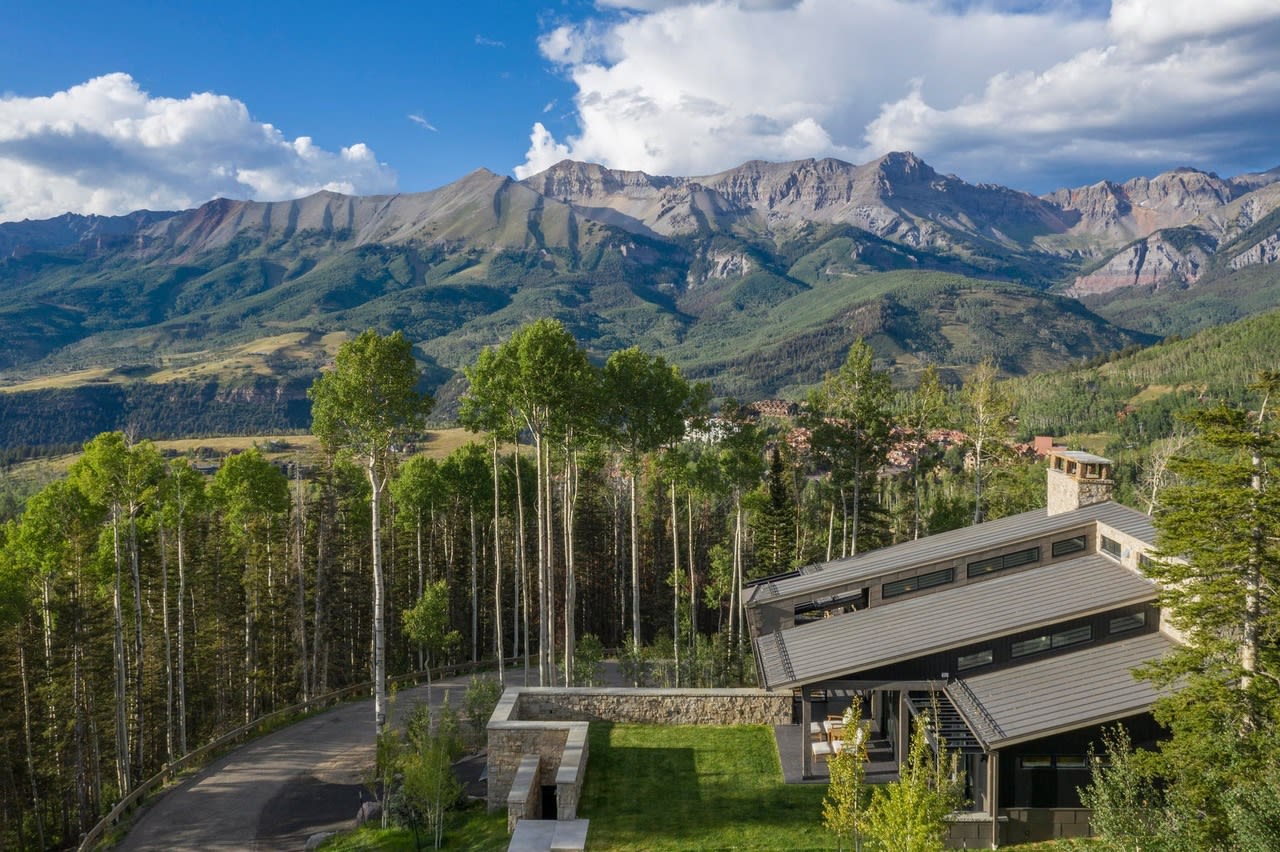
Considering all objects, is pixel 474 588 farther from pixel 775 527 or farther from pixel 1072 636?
pixel 1072 636

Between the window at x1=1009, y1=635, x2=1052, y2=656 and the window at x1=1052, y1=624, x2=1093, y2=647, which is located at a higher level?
the window at x1=1052, y1=624, x2=1093, y2=647

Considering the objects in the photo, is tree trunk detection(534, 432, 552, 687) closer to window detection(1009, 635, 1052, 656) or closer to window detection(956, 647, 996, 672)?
window detection(956, 647, 996, 672)

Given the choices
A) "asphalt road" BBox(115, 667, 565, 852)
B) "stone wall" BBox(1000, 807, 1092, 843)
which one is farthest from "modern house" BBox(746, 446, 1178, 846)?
"asphalt road" BBox(115, 667, 565, 852)

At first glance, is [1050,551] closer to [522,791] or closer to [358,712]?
[522,791]

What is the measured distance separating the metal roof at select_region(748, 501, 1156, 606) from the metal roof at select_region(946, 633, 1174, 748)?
12.3 ft

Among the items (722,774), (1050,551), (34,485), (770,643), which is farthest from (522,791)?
(34,485)

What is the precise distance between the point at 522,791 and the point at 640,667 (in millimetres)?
15140

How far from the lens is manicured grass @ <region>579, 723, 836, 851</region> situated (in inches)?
739

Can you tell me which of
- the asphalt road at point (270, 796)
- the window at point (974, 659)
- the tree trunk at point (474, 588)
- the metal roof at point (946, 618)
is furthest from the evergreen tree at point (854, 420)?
the asphalt road at point (270, 796)

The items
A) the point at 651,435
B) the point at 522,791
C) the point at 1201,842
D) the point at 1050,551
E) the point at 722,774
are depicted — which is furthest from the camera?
the point at 651,435

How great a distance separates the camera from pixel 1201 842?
1268cm

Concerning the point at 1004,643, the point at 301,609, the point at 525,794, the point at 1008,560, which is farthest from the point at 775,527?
the point at 525,794

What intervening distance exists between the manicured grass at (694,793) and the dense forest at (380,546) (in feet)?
25.5

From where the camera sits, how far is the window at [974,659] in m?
21.1
